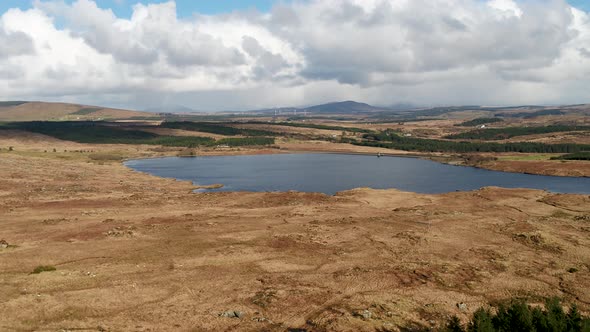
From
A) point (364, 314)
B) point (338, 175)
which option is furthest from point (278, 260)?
point (338, 175)

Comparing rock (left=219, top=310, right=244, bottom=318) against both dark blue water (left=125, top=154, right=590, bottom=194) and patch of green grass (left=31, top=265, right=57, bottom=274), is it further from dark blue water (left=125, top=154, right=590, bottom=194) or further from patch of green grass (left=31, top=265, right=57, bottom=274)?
dark blue water (left=125, top=154, right=590, bottom=194)

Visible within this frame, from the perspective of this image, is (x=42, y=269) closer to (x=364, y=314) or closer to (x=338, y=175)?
→ (x=364, y=314)

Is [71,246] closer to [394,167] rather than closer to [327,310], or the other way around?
[327,310]

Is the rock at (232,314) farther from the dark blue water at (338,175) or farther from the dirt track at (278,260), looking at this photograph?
the dark blue water at (338,175)

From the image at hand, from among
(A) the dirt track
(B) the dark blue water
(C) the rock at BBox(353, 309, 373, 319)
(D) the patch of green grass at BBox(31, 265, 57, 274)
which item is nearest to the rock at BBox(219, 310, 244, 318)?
(A) the dirt track

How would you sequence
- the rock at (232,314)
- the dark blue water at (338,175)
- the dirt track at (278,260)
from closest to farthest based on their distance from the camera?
the rock at (232,314)
the dirt track at (278,260)
the dark blue water at (338,175)

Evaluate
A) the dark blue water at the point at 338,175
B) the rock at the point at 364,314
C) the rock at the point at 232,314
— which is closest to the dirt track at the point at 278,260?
the rock at the point at 364,314

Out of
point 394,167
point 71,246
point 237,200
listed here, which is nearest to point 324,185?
point 237,200
